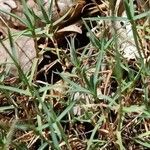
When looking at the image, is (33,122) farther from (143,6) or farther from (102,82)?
(143,6)

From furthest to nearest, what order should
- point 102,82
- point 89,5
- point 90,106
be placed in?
point 89,5
point 102,82
point 90,106

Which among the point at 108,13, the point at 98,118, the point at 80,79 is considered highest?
the point at 108,13

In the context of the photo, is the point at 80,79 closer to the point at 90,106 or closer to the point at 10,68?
the point at 90,106

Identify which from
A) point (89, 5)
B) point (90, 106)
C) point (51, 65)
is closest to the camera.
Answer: point (90, 106)

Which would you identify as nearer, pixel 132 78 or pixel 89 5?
pixel 132 78

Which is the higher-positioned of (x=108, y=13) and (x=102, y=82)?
(x=108, y=13)

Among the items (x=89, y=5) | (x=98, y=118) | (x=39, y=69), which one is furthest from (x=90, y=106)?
(x=89, y=5)

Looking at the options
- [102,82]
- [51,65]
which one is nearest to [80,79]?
[102,82]
